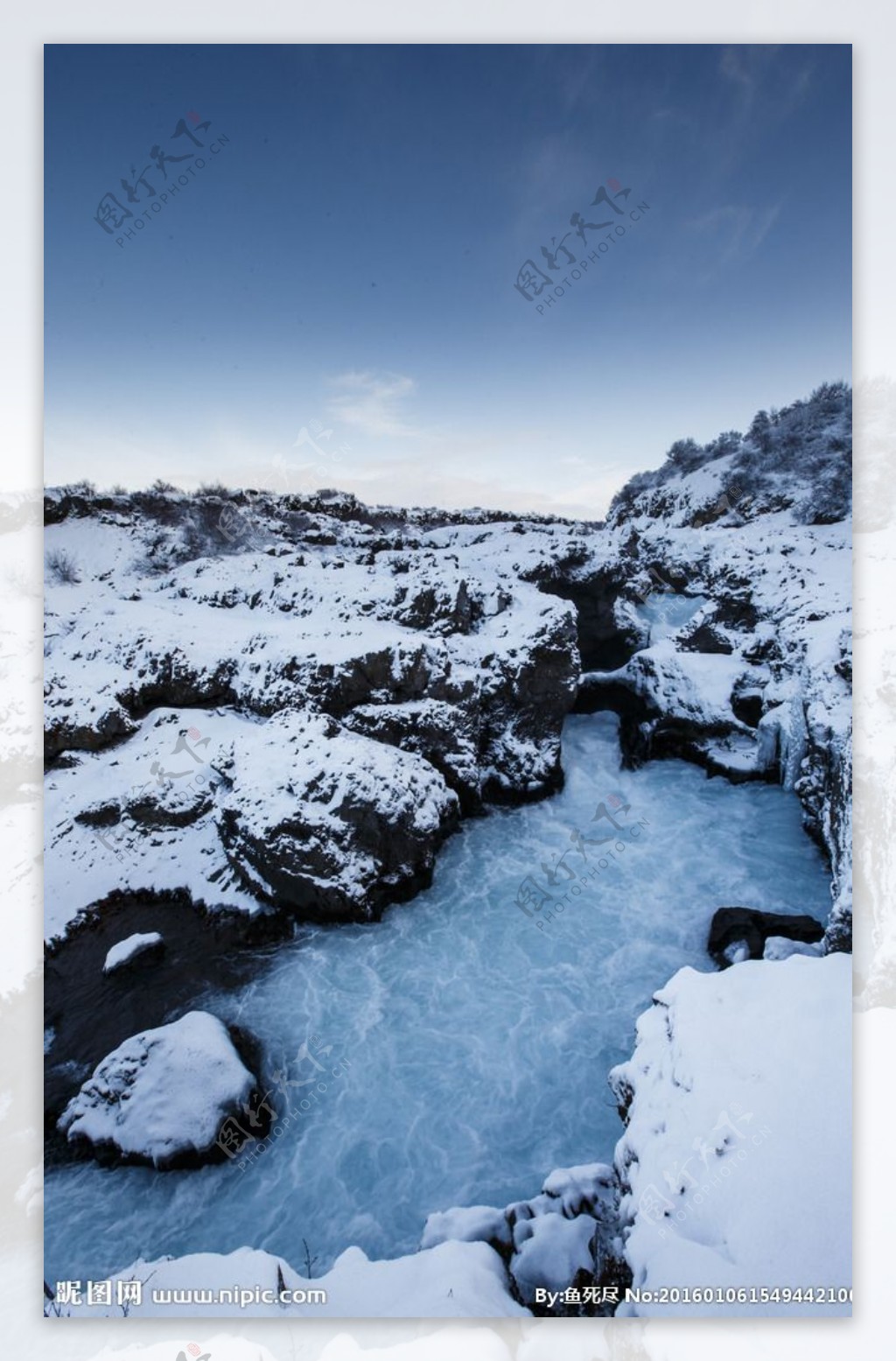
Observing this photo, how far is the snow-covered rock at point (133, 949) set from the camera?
193 inches

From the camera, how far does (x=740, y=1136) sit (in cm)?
303

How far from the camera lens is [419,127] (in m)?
4.11

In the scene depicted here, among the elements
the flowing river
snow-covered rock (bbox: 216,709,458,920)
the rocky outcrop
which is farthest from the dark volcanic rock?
snow-covered rock (bbox: 216,709,458,920)

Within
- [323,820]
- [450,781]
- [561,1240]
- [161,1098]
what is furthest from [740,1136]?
[450,781]

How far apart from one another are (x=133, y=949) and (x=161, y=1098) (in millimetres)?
1333

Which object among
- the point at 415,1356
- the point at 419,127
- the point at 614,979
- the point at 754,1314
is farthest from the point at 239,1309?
the point at 419,127

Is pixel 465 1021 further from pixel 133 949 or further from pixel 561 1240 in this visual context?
pixel 133 949

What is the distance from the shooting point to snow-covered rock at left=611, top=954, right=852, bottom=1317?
298 centimetres

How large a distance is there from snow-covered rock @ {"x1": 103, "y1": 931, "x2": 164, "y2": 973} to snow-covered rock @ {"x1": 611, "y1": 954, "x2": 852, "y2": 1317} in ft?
12.1

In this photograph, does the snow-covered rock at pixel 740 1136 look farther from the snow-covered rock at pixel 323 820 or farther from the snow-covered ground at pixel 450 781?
the snow-covered rock at pixel 323 820

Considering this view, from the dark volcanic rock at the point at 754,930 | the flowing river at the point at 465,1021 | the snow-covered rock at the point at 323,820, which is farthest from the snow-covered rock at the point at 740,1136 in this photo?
the snow-covered rock at the point at 323,820
